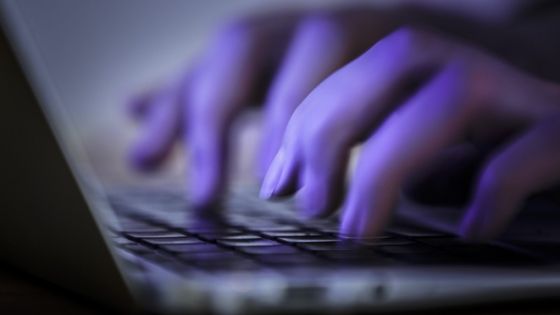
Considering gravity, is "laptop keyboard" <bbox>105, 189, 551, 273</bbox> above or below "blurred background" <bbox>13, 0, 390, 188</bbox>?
below

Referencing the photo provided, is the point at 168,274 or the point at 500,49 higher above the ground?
the point at 500,49

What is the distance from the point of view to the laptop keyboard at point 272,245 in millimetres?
306

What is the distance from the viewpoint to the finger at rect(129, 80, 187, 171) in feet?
0.88

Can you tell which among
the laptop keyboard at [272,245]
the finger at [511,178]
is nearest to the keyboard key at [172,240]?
the laptop keyboard at [272,245]

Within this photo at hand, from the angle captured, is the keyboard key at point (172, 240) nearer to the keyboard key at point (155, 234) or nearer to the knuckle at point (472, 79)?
the keyboard key at point (155, 234)

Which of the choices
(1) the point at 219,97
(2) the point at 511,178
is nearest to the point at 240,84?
(1) the point at 219,97

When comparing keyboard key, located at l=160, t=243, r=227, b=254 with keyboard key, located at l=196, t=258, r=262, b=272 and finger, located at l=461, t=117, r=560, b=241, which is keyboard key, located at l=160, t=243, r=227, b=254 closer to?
keyboard key, located at l=196, t=258, r=262, b=272

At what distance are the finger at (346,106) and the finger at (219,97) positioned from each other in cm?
2

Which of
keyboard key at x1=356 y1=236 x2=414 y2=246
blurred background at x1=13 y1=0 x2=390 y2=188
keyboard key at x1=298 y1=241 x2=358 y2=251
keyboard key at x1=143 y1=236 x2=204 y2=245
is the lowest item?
keyboard key at x1=143 y1=236 x2=204 y2=245

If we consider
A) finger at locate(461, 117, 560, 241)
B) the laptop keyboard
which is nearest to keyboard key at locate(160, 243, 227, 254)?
the laptop keyboard

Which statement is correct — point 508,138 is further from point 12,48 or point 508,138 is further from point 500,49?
point 12,48

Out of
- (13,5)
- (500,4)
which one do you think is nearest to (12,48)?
(13,5)

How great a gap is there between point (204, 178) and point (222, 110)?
0.03m

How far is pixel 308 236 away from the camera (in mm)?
334
